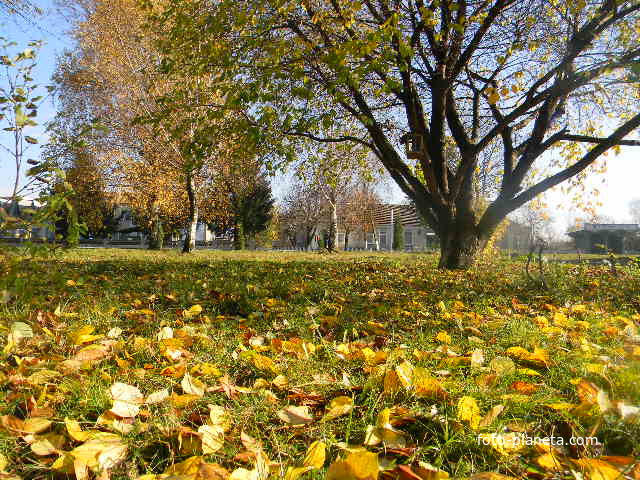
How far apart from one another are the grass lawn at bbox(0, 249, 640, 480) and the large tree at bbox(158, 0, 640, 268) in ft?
13.3

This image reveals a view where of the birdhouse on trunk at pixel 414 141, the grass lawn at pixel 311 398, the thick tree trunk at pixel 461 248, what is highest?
the birdhouse on trunk at pixel 414 141

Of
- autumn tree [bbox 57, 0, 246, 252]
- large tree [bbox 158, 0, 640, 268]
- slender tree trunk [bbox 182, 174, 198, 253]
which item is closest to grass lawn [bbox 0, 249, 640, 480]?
large tree [bbox 158, 0, 640, 268]

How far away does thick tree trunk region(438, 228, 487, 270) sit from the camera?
790 cm

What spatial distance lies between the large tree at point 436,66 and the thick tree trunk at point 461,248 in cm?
2

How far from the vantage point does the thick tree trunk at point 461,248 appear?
25.9 feet

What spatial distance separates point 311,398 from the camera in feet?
4.76

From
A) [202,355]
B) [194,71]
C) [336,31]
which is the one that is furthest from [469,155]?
[202,355]

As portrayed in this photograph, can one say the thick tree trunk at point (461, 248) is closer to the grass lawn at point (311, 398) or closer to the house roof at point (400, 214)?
the grass lawn at point (311, 398)

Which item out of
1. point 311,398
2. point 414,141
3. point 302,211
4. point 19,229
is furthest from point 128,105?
point 302,211

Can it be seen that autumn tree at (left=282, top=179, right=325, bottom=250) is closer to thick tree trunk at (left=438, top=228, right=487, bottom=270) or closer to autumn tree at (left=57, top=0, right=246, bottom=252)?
autumn tree at (left=57, top=0, right=246, bottom=252)

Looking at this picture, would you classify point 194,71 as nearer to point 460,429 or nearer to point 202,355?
point 202,355

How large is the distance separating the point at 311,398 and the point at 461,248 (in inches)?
280

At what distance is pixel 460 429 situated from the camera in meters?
1.19

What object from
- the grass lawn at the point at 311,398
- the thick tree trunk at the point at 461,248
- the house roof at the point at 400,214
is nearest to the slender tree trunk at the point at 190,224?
the thick tree trunk at the point at 461,248
